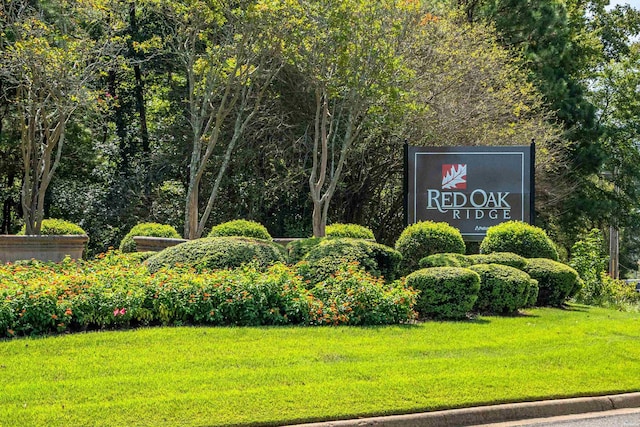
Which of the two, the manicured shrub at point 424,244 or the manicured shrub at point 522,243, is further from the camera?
the manicured shrub at point 522,243

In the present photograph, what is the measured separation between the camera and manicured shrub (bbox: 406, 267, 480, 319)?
11.5 meters

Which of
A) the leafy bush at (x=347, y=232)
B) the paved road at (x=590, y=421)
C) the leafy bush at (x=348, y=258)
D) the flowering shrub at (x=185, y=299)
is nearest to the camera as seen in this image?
the paved road at (x=590, y=421)

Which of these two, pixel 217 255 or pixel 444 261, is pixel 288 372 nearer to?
pixel 217 255

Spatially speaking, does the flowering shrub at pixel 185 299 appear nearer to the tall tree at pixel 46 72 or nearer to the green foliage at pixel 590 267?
the tall tree at pixel 46 72

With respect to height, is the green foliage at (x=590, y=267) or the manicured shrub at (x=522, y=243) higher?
the manicured shrub at (x=522, y=243)

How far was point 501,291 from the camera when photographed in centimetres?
1236

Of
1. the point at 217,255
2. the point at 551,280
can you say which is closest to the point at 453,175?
the point at 551,280

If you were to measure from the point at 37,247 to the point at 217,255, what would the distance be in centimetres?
657

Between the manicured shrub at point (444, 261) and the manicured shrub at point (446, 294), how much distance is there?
157 centimetres

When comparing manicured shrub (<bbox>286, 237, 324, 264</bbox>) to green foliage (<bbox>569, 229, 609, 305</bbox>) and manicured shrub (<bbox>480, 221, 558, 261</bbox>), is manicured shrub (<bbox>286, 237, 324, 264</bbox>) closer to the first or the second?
manicured shrub (<bbox>480, 221, 558, 261</bbox>)

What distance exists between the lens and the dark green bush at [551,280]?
13.9 meters

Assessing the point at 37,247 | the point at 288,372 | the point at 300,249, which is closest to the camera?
the point at 288,372

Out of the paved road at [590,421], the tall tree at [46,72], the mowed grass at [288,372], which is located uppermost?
the tall tree at [46,72]

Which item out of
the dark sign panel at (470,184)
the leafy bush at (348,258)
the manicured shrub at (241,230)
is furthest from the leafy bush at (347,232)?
the leafy bush at (348,258)
